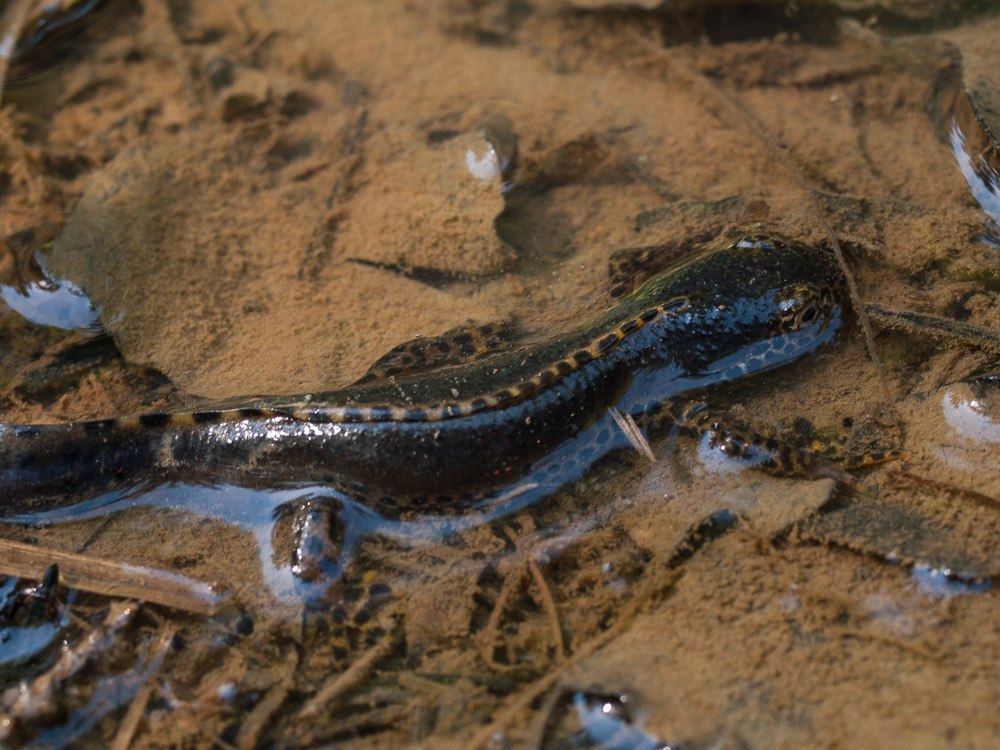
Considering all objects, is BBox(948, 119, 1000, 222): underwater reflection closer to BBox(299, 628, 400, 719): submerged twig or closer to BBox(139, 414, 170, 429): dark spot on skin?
BBox(299, 628, 400, 719): submerged twig

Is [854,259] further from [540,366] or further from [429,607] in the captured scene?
[429,607]

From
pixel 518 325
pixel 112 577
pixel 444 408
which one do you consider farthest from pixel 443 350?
pixel 112 577

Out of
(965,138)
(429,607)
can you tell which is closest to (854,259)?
(965,138)

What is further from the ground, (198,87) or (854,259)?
(198,87)

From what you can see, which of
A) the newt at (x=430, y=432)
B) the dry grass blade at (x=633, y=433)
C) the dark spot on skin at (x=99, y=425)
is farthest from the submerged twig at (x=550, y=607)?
the dark spot on skin at (x=99, y=425)

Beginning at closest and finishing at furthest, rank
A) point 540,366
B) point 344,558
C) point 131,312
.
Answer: point 344,558
point 540,366
point 131,312

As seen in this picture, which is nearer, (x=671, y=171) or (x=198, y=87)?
(x=671, y=171)

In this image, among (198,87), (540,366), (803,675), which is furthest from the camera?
(198,87)
